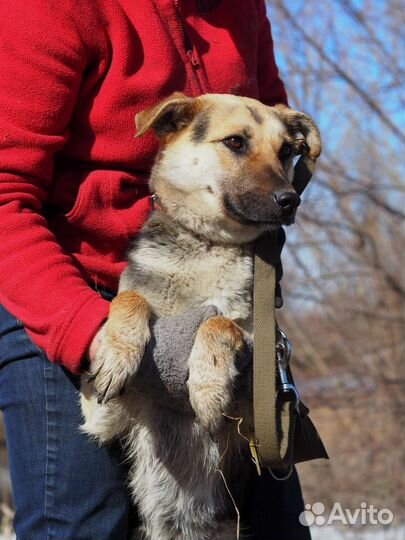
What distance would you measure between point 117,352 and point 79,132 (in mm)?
788

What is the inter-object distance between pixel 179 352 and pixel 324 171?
508cm

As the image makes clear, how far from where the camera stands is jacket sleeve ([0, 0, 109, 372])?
236 centimetres

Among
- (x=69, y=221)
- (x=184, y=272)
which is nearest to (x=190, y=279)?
(x=184, y=272)

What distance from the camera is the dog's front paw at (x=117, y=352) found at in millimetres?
2316

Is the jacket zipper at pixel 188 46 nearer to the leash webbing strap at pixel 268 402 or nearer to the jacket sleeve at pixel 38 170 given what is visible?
the jacket sleeve at pixel 38 170

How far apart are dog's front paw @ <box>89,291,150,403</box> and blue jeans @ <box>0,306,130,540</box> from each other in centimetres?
21

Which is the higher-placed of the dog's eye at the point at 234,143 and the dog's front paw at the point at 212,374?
the dog's eye at the point at 234,143

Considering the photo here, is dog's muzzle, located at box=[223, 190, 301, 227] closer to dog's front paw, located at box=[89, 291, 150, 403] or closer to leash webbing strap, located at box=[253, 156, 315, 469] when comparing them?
leash webbing strap, located at box=[253, 156, 315, 469]

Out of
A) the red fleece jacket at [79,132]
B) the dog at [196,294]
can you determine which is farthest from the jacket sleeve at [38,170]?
the dog at [196,294]

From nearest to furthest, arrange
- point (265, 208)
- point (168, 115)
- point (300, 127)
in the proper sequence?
point (265, 208), point (168, 115), point (300, 127)

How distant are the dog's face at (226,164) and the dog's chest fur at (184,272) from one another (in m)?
0.06

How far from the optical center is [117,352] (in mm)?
2322

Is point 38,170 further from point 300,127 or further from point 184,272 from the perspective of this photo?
point 300,127

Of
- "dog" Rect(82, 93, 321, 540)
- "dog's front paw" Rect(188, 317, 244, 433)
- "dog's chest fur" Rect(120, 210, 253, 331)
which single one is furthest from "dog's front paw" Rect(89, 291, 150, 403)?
"dog's chest fur" Rect(120, 210, 253, 331)
